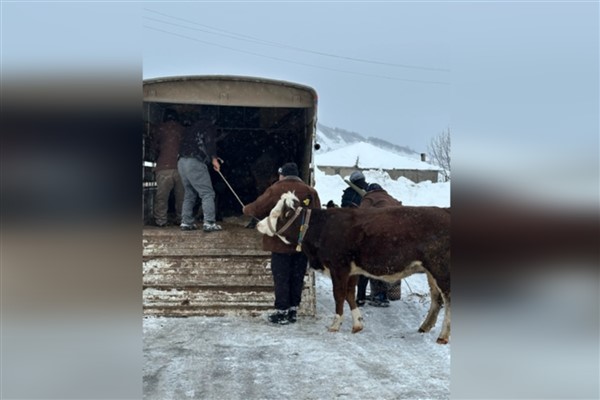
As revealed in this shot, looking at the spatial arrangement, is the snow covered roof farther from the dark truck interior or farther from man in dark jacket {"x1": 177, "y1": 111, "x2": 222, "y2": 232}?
man in dark jacket {"x1": 177, "y1": 111, "x2": 222, "y2": 232}

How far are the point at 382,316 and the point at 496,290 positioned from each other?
4.32m

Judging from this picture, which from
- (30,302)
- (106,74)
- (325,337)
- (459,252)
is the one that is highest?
(106,74)

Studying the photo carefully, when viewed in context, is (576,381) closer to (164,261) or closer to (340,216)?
(340,216)

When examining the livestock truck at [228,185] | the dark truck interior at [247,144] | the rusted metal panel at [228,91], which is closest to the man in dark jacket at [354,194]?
the livestock truck at [228,185]

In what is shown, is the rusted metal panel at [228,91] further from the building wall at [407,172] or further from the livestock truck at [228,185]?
the building wall at [407,172]

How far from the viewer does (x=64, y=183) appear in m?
1.78

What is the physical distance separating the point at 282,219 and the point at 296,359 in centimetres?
175

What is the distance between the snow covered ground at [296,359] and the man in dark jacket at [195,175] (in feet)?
6.83

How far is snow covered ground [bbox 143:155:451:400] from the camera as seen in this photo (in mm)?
3969

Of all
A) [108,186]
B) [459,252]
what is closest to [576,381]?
[459,252]

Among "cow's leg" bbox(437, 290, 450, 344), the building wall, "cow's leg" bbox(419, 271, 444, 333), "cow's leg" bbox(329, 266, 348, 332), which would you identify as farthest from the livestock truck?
the building wall

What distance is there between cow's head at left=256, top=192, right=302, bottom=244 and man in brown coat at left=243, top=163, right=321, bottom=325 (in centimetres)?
13

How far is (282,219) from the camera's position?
5938 millimetres

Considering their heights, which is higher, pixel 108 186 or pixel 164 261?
pixel 108 186
